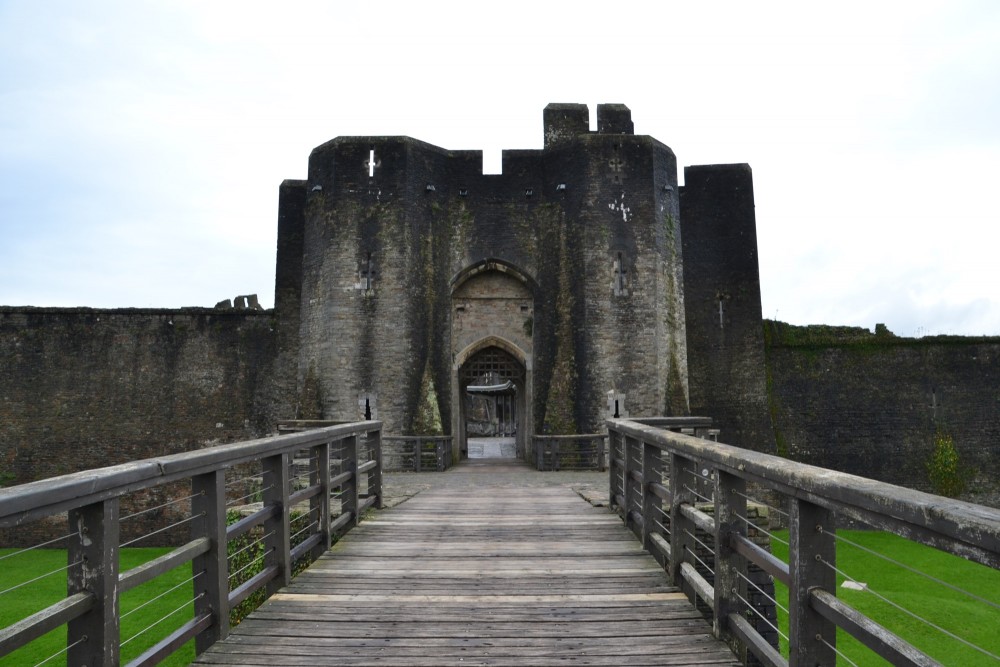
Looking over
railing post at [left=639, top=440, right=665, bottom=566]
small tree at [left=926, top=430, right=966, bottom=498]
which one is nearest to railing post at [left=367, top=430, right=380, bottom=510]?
railing post at [left=639, top=440, right=665, bottom=566]

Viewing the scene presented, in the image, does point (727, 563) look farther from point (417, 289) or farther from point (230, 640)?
point (417, 289)

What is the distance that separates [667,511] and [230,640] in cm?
354

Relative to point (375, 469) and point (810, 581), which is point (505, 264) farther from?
point (810, 581)

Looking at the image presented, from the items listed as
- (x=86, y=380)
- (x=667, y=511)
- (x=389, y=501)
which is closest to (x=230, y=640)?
(x=667, y=511)

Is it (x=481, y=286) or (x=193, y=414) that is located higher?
(x=481, y=286)

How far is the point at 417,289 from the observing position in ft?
53.0

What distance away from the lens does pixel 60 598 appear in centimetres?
1294

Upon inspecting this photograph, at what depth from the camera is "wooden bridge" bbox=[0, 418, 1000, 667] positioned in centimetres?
225

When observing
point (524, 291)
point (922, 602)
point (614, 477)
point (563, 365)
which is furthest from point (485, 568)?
point (524, 291)

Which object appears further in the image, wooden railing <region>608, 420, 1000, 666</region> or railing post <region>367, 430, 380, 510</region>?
railing post <region>367, 430, 380, 510</region>

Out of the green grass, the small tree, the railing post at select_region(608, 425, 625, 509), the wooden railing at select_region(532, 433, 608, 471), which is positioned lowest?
the green grass

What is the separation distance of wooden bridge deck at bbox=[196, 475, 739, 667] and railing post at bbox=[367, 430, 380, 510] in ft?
3.40

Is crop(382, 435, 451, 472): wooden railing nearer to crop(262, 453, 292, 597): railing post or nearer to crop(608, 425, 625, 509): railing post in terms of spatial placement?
crop(608, 425, 625, 509): railing post

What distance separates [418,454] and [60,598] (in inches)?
271
